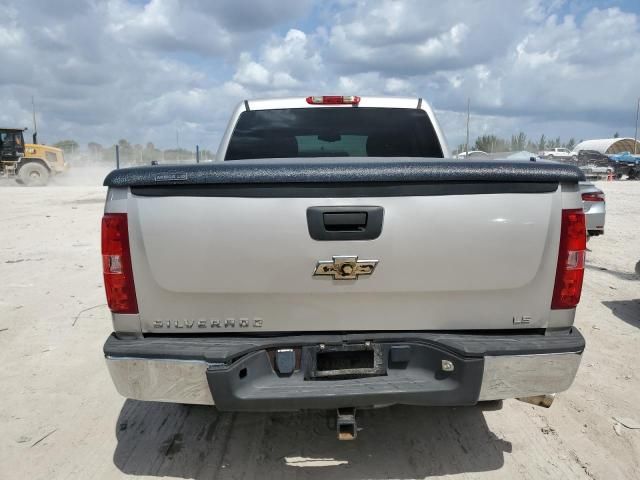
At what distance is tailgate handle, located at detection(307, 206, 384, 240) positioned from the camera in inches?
93.3

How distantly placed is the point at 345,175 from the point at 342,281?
494 mm

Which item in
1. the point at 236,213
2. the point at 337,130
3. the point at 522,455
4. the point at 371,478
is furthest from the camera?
the point at 337,130

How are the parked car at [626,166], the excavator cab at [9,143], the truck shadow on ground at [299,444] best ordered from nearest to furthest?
the truck shadow on ground at [299,444]
the excavator cab at [9,143]
the parked car at [626,166]

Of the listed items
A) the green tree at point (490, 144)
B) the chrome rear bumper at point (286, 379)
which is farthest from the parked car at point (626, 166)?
the chrome rear bumper at point (286, 379)

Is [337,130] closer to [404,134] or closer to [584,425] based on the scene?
[404,134]

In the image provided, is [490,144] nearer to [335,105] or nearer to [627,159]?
[627,159]

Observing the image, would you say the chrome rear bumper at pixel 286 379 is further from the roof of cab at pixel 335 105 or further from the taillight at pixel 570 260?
the roof of cab at pixel 335 105

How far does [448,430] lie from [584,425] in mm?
896

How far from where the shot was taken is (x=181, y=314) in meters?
2.48

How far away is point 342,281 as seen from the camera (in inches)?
95.5

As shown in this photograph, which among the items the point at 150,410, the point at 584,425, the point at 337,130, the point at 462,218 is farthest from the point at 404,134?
the point at 150,410

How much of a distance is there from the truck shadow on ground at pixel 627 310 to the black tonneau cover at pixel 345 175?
3872 mm

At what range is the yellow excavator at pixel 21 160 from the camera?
2641cm

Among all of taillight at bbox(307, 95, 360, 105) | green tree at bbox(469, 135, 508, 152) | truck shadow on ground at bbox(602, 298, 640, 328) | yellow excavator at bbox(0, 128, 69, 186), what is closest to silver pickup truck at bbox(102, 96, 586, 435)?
taillight at bbox(307, 95, 360, 105)
